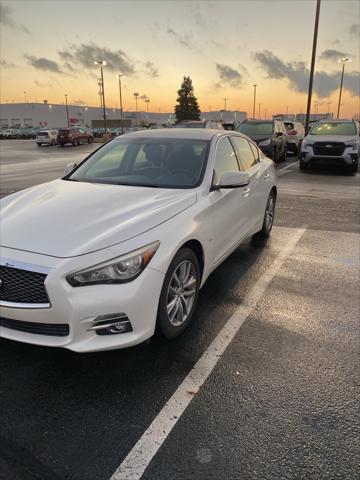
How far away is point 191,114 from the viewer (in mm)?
102000

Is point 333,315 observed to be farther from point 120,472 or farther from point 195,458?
point 120,472

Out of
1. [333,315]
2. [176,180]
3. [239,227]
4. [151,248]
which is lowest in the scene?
[333,315]

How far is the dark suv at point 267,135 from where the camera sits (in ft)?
52.2

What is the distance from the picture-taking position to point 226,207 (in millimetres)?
4176

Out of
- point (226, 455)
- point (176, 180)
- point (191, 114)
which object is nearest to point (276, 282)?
point (176, 180)

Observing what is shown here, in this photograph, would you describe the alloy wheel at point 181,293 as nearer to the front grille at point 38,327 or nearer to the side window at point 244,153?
the front grille at point 38,327

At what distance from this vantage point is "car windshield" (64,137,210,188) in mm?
4074

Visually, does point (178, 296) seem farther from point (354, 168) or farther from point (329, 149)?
point (354, 168)

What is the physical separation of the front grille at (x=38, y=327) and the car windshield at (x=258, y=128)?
15204 mm

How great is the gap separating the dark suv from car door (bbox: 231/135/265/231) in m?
10.4

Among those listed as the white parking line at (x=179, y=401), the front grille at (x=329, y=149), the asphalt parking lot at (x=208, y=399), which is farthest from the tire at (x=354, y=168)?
the white parking line at (x=179, y=401)

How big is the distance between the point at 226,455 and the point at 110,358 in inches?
47.5

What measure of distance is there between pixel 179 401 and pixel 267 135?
49.0ft

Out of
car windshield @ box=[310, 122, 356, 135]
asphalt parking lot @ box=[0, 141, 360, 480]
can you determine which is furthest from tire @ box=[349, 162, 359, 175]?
asphalt parking lot @ box=[0, 141, 360, 480]
